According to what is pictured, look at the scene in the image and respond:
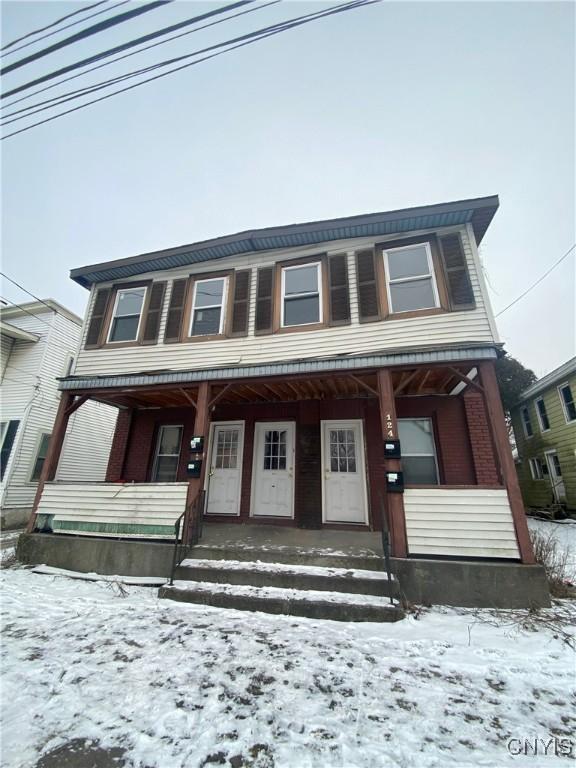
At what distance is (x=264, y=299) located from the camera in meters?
6.91

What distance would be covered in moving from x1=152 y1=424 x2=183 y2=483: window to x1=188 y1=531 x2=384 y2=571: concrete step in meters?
3.34

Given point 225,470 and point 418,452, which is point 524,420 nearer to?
point 418,452

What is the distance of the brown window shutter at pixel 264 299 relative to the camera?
6.70m

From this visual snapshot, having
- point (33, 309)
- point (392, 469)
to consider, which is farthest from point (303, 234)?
point (33, 309)

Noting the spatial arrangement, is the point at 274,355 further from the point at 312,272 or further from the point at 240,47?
the point at 240,47

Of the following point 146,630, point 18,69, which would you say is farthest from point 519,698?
point 18,69

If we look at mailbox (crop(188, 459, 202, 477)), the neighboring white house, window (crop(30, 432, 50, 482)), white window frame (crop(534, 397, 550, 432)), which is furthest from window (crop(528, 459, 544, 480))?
→ window (crop(30, 432, 50, 482))

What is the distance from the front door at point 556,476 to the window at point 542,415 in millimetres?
1057

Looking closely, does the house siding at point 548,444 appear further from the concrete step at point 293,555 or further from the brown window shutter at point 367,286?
the concrete step at point 293,555

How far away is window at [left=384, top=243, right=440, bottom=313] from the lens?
598 centimetres

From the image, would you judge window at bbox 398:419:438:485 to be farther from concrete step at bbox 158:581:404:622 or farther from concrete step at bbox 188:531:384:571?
concrete step at bbox 158:581:404:622

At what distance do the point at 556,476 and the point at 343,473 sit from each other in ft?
36.8

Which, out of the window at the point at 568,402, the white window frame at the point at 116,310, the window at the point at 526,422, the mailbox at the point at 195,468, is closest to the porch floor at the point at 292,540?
the mailbox at the point at 195,468

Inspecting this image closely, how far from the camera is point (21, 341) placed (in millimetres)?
12297
